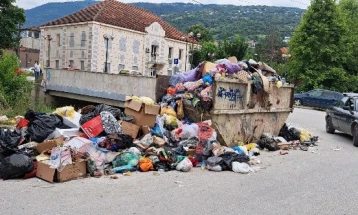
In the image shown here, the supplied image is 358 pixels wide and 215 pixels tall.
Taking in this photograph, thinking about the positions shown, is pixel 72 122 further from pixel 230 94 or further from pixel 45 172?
pixel 230 94

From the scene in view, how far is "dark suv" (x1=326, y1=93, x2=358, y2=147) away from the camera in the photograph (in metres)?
12.7

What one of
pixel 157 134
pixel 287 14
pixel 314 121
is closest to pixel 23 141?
pixel 157 134

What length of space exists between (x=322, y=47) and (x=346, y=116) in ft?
84.7

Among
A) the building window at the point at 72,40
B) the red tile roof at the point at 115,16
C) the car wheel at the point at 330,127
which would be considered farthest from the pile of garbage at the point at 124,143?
the building window at the point at 72,40

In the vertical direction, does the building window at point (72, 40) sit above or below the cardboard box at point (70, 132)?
above

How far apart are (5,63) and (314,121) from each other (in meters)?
14.3

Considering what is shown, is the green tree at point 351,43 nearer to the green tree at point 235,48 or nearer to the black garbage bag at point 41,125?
the green tree at point 235,48

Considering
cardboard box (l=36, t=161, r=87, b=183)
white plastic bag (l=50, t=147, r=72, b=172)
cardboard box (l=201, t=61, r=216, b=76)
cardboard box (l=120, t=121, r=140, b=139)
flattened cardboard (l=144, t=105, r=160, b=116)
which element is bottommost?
cardboard box (l=36, t=161, r=87, b=183)

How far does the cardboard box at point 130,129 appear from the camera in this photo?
8.95 m

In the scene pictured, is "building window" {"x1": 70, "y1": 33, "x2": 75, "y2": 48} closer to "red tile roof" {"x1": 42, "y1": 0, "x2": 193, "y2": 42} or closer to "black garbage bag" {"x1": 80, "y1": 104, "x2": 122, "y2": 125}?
"red tile roof" {"x1": 42, "y1": 0, "x2": 193, "y2": 42}

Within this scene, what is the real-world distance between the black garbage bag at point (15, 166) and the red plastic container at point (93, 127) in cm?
180

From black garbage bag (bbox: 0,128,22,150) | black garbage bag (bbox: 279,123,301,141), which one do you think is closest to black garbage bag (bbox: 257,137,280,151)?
black garbage bag (bbox: 279,123,301,141)

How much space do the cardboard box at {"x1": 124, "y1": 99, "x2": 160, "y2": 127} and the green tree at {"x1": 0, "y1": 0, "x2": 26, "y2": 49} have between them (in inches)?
1211

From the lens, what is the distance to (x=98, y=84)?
18.3 m
